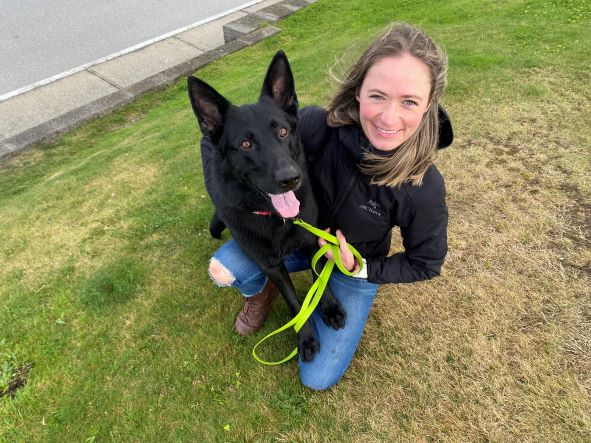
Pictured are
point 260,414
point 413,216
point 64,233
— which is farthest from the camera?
point 64,233

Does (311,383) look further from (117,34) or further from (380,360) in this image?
(117,34)

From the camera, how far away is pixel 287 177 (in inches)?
80.8

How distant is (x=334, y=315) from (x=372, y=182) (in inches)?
39.7

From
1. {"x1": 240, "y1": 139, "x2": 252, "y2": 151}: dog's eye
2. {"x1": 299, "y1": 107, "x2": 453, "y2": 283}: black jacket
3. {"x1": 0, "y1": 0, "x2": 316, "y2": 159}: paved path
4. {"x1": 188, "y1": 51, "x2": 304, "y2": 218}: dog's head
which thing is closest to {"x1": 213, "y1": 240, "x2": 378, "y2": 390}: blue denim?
{"x1": 299, "y1": 107, "x2": 453, "y2": 283}: black jacket

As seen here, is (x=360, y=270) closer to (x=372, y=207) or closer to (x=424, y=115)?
(x=372, y=207)

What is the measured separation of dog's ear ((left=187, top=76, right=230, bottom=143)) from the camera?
2205 millimetres

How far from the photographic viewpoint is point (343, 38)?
8883 mm

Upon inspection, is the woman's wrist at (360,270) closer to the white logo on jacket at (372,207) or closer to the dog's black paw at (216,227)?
the white logo on jacket at (372,207)

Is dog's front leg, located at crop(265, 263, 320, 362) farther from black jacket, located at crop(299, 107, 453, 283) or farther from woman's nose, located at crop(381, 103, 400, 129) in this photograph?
woman's nose, located at crop(381, 103, 400, 129)

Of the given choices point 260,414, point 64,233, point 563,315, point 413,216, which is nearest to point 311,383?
point 260,414

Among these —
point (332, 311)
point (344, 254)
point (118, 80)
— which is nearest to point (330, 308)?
point (332, 311)

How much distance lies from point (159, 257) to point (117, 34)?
1172 cm

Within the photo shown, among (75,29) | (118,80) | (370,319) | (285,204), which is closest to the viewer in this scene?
(285,204)

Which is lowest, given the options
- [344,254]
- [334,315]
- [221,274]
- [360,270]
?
[334,315]
